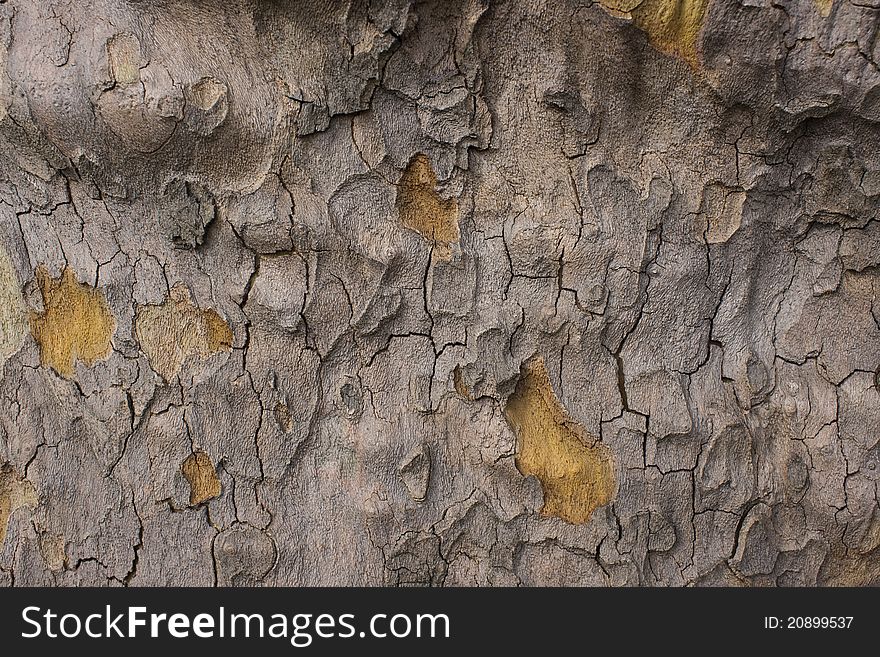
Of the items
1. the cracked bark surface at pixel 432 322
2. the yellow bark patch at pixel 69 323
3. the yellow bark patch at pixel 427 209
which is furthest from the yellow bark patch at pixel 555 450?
the yellow bark patch at pixel 69 323

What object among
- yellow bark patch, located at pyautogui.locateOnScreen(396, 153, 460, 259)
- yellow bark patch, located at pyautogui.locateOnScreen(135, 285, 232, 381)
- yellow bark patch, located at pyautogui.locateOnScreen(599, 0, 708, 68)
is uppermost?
yellow bark patch, located at pyautogui.locateOnScreen(599, 0, 708, 68)

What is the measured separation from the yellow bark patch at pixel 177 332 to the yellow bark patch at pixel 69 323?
0.21 ft

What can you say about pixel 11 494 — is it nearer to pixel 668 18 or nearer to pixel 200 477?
pixel 200 477

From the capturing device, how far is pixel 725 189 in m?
1.18

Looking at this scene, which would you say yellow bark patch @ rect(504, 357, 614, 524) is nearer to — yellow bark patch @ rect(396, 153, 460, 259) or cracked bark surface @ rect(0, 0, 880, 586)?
cracked bark surface @ rect(0, 0, 880, 586)

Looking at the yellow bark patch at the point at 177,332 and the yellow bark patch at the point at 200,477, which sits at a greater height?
the yellow bark patch at the point at 177,332

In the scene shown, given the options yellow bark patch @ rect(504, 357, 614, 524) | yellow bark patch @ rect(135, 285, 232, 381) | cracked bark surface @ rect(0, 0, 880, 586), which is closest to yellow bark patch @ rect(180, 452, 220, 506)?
cracked bark surface @ rect(0, 0, 880, 586)

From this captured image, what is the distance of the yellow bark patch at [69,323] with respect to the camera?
1.23 meters

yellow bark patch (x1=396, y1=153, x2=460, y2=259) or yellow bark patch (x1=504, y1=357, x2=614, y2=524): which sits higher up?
yellow bark patch (x1=396, y1=153, x2=460, y2=259)

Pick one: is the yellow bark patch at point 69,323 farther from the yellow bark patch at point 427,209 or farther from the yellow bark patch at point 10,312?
the yellow bark patch at point 427,209

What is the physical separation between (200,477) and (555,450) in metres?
0.63

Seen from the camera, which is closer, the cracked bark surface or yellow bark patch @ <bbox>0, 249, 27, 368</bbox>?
the cracked bark surface

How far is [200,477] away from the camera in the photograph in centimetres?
125

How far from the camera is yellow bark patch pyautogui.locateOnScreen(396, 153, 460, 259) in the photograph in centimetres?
119
